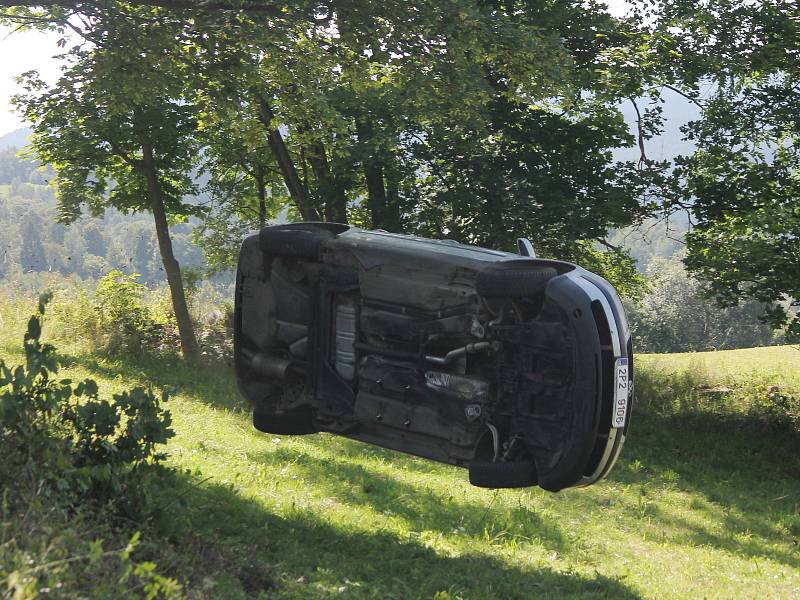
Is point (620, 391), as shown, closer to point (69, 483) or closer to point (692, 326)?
point (69, 483)

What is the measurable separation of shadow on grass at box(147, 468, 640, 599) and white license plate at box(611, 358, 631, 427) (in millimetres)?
1536

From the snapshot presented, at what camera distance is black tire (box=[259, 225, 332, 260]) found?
353 inches

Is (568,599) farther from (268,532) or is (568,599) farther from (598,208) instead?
(598,208)

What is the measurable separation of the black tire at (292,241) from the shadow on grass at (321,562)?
2.40 metres

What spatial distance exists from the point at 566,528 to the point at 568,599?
281 cm

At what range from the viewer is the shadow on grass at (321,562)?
6.64 meters

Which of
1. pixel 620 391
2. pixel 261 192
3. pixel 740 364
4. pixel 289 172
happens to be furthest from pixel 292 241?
pixel 740 364

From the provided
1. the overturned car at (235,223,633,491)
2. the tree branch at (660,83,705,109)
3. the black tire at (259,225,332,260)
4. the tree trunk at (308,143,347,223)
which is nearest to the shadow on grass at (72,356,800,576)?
the overturned car at (235,223,633,491)

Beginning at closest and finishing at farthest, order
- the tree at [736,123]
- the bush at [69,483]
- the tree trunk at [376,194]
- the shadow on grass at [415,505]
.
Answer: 1. the bush at [69,483]
2. the shadow on grass at [415,505]
3. the tree at [736,123]
4. the tree trunk at [376,194]

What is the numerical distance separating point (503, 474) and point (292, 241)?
3148 millimetres

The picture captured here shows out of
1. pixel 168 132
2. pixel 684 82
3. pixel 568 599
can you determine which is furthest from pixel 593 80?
pixel 568 599

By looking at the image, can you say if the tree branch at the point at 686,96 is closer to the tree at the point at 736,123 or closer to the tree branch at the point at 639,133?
the tree at the point at 736,123

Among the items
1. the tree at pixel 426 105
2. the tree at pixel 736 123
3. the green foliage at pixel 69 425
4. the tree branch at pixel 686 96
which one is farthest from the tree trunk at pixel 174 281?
the green foliage at pixel 69 425

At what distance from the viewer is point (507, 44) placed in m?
11.8
